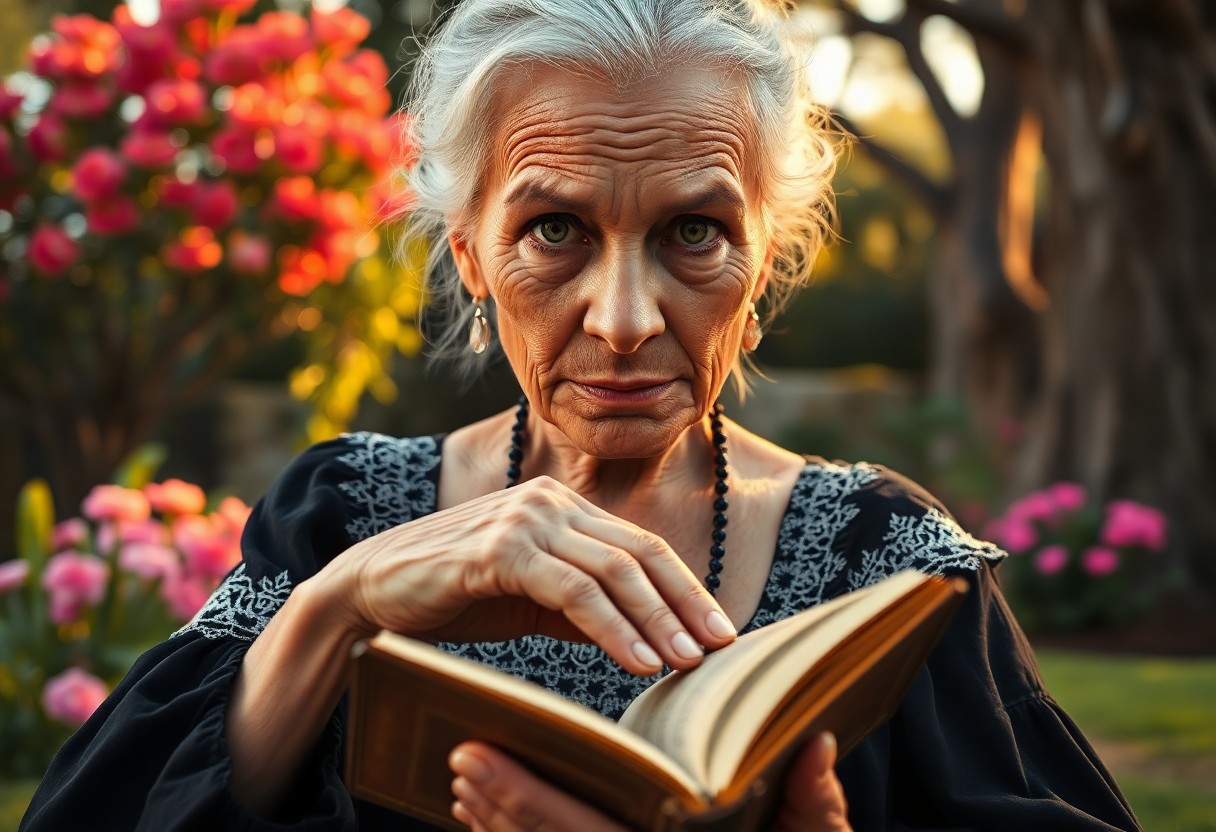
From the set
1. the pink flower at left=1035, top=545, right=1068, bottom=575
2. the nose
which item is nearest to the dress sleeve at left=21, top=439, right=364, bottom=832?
the nose

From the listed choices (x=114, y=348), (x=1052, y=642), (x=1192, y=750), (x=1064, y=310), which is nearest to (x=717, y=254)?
(x=1192, y=750)

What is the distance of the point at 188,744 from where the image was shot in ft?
5.79

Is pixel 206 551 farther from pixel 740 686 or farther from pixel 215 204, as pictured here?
pixel 740 686

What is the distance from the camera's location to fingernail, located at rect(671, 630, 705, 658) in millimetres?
1507

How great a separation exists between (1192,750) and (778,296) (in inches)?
128

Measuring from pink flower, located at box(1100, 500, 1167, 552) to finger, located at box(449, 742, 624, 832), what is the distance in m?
7.29

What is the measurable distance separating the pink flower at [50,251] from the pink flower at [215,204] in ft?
2.37

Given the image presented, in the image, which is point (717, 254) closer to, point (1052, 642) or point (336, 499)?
point (336, 499)

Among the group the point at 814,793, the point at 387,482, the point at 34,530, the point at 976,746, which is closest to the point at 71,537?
the point at 34,530

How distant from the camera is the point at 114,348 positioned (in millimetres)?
6941

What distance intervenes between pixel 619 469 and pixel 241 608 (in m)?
0.68

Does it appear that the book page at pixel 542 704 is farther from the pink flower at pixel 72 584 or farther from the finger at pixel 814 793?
the pink flower at pixel 72 584

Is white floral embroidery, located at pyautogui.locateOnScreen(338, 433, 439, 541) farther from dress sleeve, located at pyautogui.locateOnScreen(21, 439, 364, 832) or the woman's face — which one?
the woman's face

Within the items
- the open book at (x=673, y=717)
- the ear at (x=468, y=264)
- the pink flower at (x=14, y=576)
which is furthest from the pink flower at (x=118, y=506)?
the open book at (x=673, y=717)
